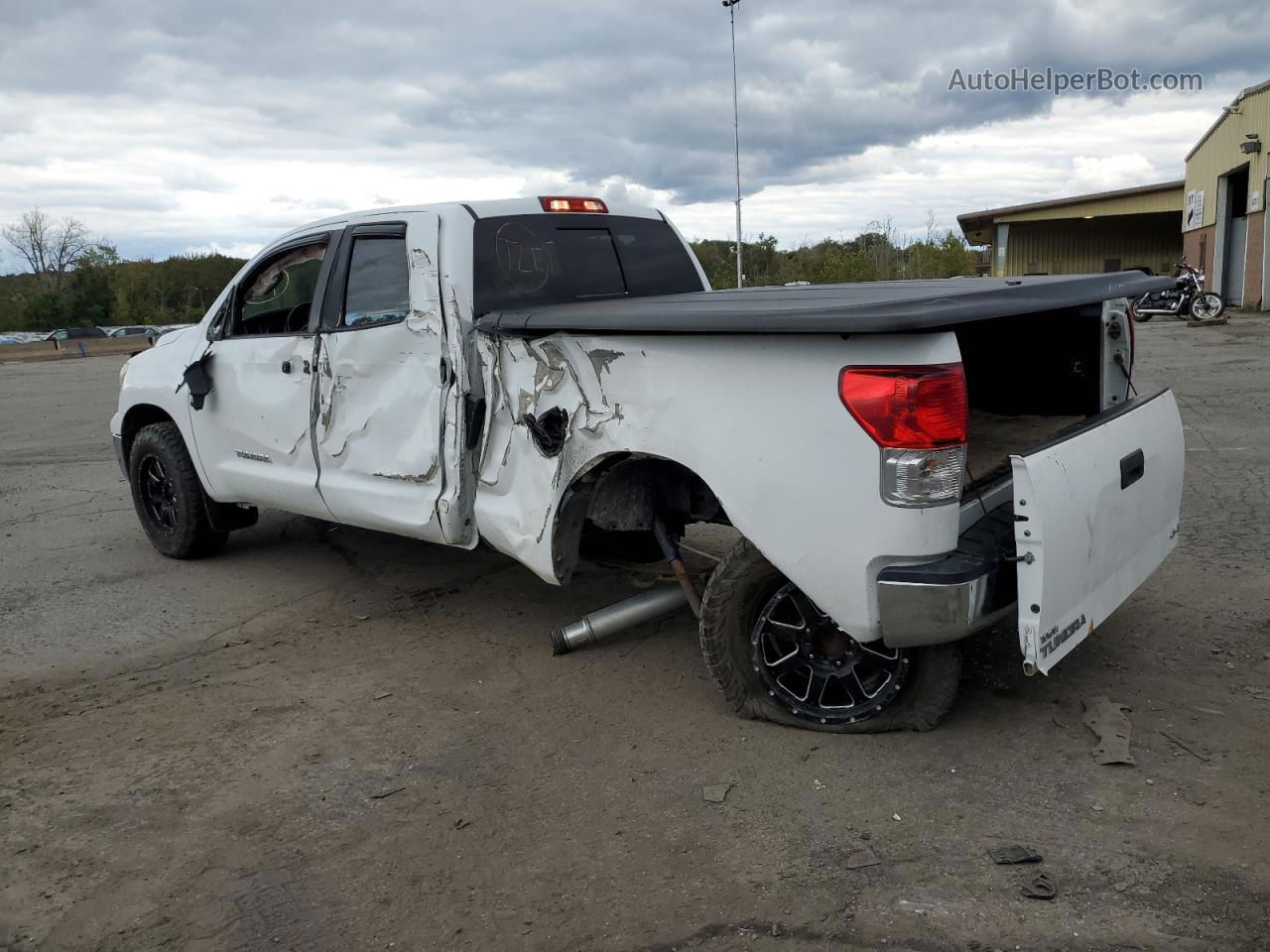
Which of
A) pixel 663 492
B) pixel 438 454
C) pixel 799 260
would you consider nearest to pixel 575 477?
pixel 663 492

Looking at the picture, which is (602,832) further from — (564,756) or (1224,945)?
(1224,945)

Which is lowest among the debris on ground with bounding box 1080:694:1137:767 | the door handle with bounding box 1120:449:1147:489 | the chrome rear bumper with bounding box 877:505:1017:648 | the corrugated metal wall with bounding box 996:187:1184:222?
the debris on ground with bounding box 1080:694:1137:767

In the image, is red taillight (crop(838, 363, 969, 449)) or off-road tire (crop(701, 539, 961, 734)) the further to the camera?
off-road tire (crop(701, 539, 961, 734))

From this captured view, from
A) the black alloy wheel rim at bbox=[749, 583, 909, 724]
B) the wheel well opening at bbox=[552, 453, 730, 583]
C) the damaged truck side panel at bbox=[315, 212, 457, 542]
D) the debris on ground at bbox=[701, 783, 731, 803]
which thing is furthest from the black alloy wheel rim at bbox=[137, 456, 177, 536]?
the debris on ground at bbox=[701, 783, 731, 803]

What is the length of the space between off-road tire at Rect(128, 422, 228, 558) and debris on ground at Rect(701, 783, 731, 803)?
4121 mm

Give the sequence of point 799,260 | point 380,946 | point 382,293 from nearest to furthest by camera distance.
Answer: point 380,946, point 382,293, point 799,260

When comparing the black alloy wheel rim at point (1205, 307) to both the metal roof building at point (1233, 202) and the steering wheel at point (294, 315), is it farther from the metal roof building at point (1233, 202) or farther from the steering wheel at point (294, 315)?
the steering wheel at point (294, 315)

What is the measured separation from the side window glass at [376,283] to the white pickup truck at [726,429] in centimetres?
2

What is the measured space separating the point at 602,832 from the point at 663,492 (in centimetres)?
157

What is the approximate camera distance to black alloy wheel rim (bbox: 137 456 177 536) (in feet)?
21.3

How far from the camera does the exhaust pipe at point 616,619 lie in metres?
4.62

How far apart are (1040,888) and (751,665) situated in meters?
1.28

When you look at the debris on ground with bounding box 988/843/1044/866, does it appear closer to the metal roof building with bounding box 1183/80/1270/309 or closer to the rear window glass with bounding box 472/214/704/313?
the rear window glass with bounding box 472/214/704/313

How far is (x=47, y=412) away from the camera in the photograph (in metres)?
16.2
